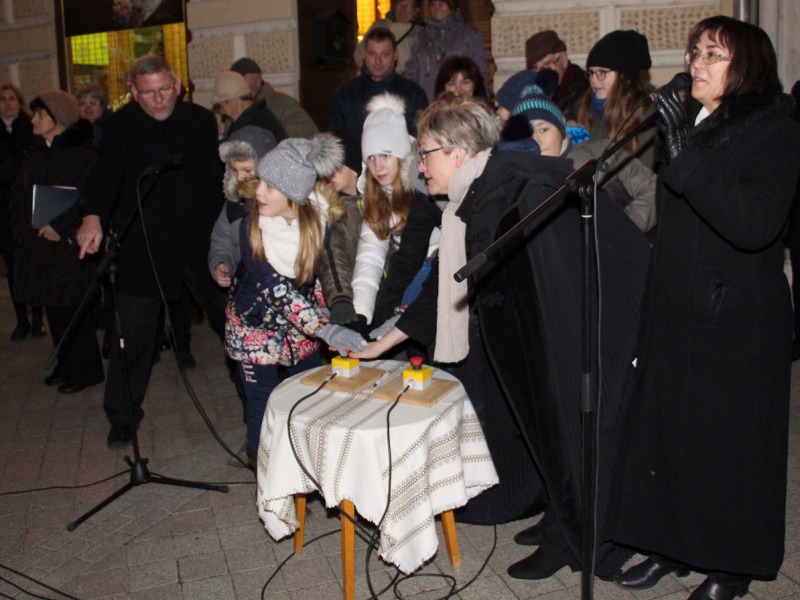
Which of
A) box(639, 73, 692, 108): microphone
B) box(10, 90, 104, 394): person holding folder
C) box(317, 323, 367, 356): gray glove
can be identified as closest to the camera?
box(639, 73, 692, 108): microphone

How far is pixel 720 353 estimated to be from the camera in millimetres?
2924

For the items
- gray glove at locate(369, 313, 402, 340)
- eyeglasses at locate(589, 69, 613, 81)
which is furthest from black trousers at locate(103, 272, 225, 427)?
eyeglasses at locate(589, 69, 613, 81)

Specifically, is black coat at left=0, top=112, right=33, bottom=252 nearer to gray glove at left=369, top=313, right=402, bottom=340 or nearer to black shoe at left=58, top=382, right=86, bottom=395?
black shoe at left=58, top=382, right=86, bottom=395

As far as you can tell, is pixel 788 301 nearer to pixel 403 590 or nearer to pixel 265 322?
pixel 403 590

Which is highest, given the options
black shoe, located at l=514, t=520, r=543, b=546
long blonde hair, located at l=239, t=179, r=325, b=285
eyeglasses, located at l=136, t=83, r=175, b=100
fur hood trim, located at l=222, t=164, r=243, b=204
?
eyeglasses, located at l=136, t=83, r=175, b=100

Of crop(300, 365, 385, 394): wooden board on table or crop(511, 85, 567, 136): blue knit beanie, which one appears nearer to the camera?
crop(300, 365, 385, 394): wooden board on table

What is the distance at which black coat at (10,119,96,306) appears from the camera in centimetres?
605

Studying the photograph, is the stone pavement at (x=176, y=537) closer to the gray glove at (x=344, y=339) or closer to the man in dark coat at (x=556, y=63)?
the gray glove at (x=344, y=339)

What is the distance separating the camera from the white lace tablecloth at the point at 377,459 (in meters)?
3.11

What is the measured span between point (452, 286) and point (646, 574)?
134 cm

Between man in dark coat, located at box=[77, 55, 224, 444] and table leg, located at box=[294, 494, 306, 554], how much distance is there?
5.01ft

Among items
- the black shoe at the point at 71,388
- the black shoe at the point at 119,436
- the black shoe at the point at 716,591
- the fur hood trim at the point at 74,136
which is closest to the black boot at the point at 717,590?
the black shoe at the point at 716,591

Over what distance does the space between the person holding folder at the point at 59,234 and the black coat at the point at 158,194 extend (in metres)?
1.07

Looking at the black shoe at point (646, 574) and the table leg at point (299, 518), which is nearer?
the black shoe at point (646, 574)
